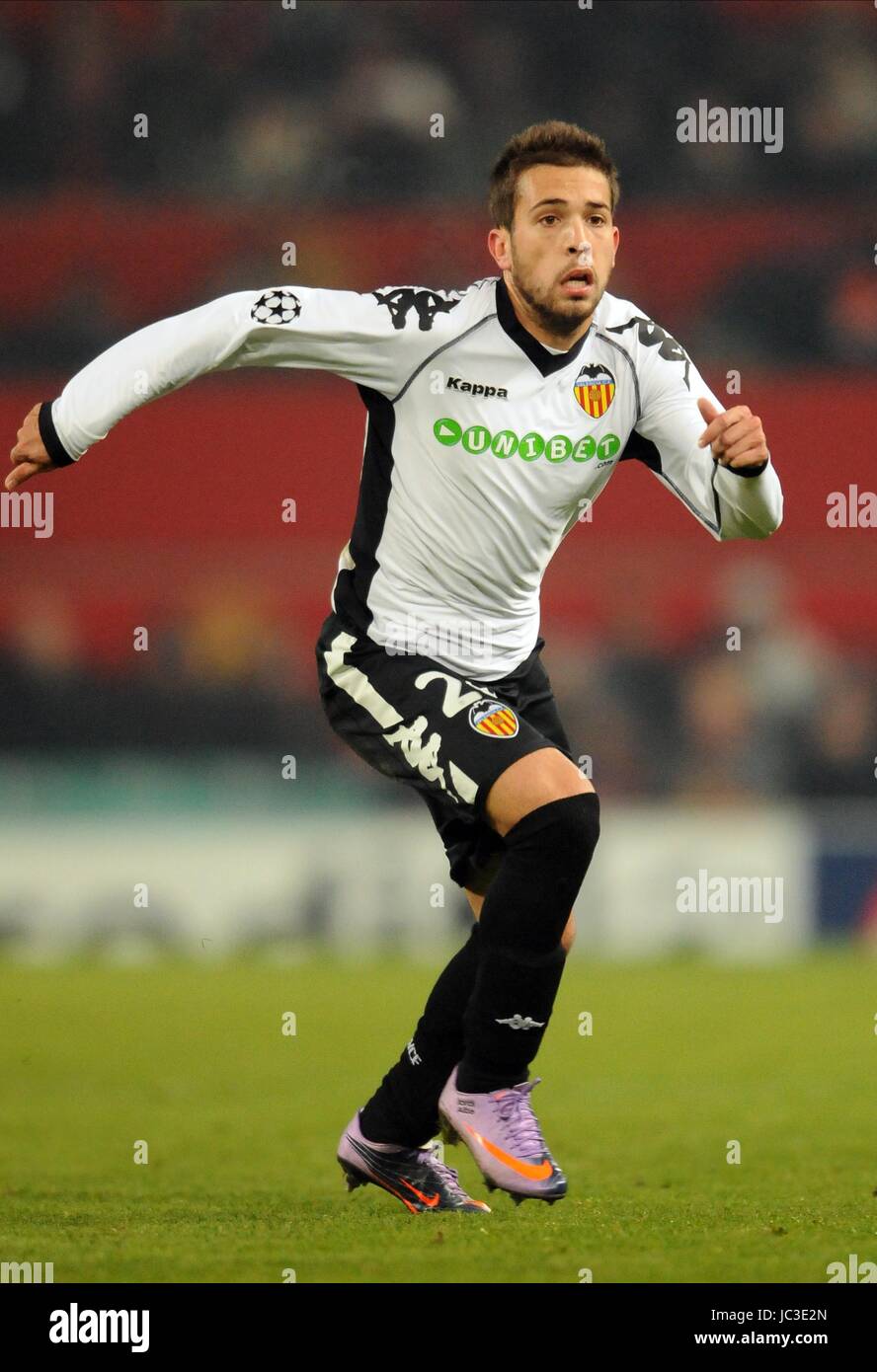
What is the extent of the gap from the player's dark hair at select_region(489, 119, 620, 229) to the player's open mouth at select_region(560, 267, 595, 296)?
8.0 inches

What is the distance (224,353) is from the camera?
157 inches

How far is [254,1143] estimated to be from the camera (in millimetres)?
5750

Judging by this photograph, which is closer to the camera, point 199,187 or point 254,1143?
point 254,1143

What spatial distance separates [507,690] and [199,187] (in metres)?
13.6

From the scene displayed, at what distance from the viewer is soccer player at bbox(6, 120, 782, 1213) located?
3938mm

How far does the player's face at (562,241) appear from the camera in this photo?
13.2 feet

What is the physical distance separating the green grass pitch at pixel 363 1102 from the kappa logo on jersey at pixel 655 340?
73.7 inches

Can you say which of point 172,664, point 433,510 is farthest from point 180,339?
point 172,664

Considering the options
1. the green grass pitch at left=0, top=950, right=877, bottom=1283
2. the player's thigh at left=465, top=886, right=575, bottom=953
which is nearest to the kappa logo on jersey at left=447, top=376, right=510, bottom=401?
the player's thigh at left=465, top=886, right=575, bottom=953

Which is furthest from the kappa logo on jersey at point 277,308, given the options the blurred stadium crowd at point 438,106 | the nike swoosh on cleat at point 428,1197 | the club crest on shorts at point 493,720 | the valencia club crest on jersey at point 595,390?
the blurred stadium crowd at point 438,106

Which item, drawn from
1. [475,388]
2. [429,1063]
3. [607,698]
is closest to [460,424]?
[475,388]

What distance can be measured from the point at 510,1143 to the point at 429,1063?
0.54 metres

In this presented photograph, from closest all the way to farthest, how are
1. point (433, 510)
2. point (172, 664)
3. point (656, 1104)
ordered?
1. point (433, 510)
2. point (656, 1104)
3. point (172, 664)

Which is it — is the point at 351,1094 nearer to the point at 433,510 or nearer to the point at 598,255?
the point at 433,510
